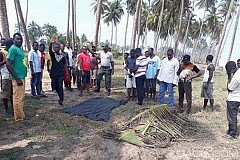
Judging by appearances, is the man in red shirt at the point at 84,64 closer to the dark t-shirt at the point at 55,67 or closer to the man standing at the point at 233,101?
the dark t-shirt at the point at 55,67

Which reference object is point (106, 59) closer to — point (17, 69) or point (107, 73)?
point (107, 73)

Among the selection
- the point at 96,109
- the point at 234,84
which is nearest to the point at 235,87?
the point at 234,84

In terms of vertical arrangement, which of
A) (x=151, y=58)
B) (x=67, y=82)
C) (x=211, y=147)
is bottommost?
(x=211, y=147)

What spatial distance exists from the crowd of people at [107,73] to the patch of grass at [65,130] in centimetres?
95

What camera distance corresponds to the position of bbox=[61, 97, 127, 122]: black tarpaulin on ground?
682 centimetres

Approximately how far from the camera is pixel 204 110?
26.7 feet

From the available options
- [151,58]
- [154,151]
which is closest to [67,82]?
[151,58]

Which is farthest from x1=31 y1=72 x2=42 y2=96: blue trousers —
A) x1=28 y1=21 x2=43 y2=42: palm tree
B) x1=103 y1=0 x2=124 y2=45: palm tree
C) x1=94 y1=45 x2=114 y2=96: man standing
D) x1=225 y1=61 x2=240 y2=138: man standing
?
x1=28 y1=21 x2=43 y2=42: palm tree

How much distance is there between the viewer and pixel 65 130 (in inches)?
223

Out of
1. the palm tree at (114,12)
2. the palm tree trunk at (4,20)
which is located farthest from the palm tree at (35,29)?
the palm tree trunk at (4,20)

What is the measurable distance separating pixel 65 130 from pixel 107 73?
439cm

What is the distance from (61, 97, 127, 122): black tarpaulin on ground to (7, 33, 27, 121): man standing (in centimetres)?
142

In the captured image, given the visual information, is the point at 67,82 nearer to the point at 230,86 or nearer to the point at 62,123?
the point at 62,123

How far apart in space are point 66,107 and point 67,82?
8.29 feet
